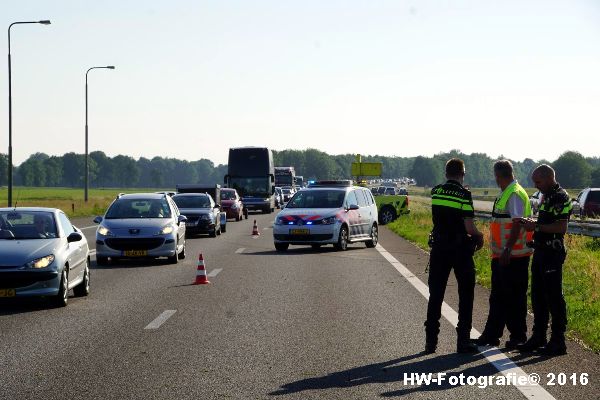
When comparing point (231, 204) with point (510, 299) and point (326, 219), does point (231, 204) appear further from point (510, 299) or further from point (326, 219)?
point (510, 299)

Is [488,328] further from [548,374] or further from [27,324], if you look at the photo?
[27,324]

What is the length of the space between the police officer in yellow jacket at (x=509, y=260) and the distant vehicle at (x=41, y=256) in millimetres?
5840

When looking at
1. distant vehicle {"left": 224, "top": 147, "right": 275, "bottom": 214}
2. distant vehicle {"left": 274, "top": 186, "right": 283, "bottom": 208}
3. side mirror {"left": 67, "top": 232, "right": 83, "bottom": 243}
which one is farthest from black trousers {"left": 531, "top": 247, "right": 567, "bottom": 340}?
distant vehicle {"left": 274, "top": 186, "right": 283, "bottom": 208}

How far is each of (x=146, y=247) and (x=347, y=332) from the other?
10.6 meters

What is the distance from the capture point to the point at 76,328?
11.5 m

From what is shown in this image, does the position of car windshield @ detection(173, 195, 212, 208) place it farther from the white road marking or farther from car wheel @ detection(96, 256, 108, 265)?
the white road marking

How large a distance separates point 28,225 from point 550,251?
305 inches

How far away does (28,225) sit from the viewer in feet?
48.1

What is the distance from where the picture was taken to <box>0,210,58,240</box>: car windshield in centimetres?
1441

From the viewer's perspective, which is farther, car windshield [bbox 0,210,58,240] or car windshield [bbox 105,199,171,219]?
car windshield [bbox 105,199,171,219]

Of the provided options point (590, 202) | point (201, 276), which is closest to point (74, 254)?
point (201, 276)

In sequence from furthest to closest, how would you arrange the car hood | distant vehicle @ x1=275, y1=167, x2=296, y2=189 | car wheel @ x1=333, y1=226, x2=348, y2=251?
distant vehicle @ x1=275, y1=167, x2=296, y2=189 → car wheel @ x1=333, y1=226, x2=348, y2=251 → the car hood

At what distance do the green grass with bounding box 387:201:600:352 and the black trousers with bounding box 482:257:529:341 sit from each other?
78cm

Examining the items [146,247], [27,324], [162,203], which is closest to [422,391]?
[27,324]
